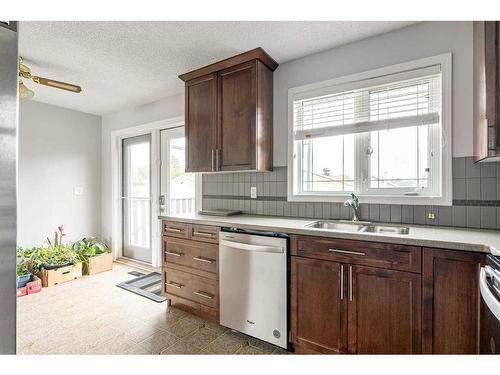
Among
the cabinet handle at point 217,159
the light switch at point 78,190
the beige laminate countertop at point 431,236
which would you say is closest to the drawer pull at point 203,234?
the beige laminate countertop at point 431,236

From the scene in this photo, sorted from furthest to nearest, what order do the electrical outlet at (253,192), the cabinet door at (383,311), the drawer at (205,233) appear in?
the electrical outlet at (253,192)
the drawer at (205,233)
the cabinet door at (383,311)

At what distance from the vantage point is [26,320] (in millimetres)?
2211

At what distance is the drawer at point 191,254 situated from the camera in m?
2.10

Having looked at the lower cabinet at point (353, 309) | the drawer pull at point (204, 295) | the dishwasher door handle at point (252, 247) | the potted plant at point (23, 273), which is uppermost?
the dishwasher door handle at point (252, 247)

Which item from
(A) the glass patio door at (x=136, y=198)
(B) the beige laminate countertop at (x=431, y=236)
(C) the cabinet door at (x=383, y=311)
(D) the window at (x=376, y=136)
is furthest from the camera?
(A) the glass patio door at (x=136, y=198)

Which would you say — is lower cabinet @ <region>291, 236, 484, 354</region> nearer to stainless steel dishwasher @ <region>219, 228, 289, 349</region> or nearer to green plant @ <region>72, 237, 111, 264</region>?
stainless steel dishwasher @ <region>219, 228, 289, 349</region>

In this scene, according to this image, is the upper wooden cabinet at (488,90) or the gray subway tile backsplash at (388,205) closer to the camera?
Answer: the upper wooden cabinet at (488,90)

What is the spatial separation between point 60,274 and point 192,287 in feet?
6.52

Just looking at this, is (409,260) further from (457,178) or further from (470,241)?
(457,178)

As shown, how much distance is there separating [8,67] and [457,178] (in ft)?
7.91

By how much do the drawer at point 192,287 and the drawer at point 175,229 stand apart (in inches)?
13.3

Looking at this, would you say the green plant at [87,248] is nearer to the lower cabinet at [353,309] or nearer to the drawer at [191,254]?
the drawer at [191,254]

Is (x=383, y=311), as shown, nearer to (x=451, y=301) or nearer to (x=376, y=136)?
(x=451, y=301)
